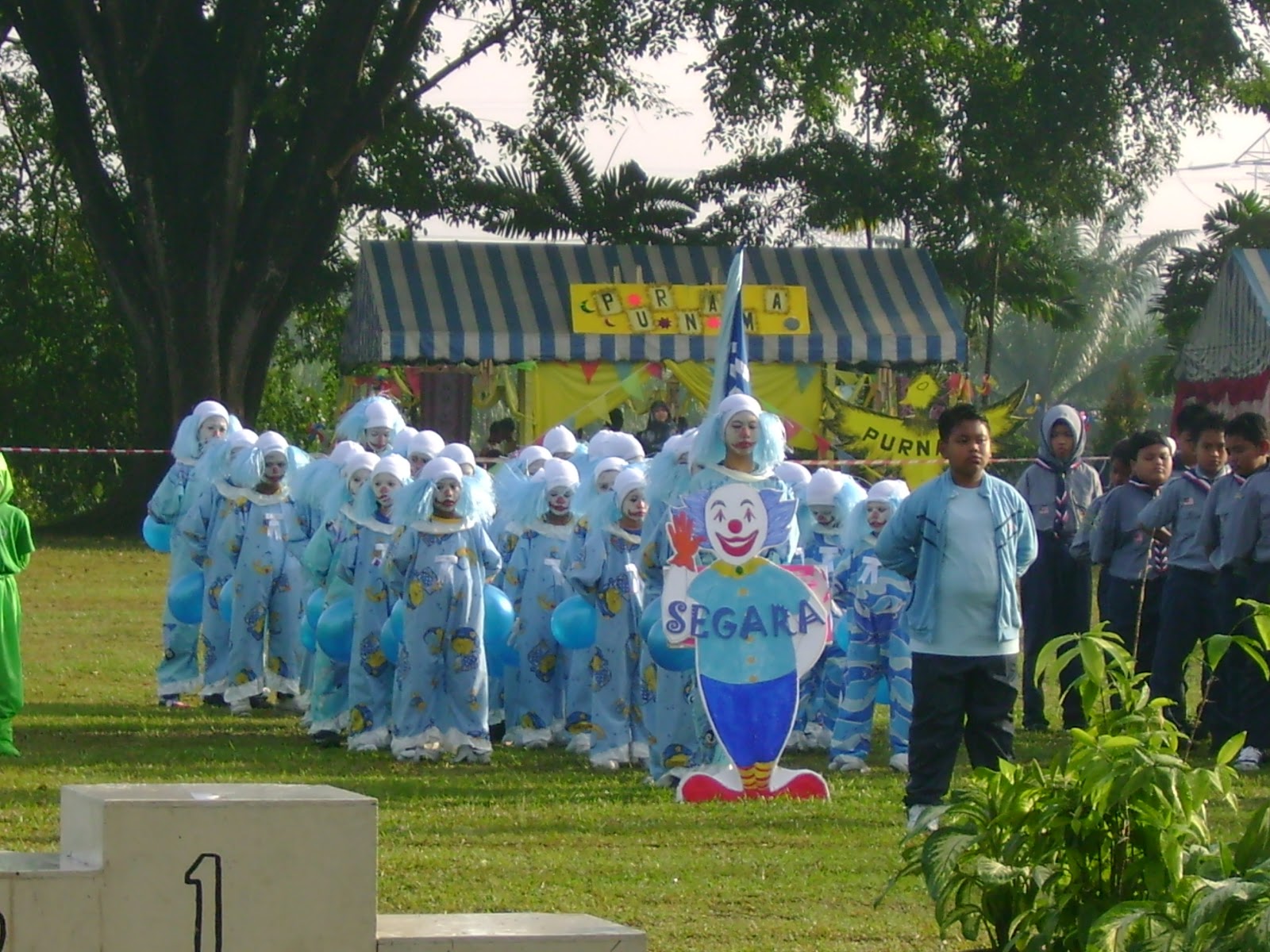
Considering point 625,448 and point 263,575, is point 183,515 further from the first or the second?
point 625,448

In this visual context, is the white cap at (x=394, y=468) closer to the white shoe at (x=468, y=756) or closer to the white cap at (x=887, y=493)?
the white shoe at (x=468, y=756)

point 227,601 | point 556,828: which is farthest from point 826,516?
point 227,601

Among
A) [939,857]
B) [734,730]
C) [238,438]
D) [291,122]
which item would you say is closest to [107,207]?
[291,122]

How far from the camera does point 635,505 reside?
12.0 m

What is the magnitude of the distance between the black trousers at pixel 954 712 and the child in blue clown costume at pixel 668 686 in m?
2.06

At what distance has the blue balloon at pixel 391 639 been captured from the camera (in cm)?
1205

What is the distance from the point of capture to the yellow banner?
27.7 meters

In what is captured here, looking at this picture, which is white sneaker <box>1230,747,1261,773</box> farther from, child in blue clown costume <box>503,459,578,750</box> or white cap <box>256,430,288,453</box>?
white cap <box>256,430,288,453</box>

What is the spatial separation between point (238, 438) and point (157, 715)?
187 cm

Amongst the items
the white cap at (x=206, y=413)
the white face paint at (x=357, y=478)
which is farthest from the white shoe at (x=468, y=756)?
the white cap at (x=206, y=413)

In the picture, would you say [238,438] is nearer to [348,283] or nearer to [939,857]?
[939,857]

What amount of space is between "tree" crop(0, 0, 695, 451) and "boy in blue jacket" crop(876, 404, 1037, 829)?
1857 centimetres

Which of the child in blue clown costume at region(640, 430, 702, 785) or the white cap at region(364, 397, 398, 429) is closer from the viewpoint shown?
the child in blue clown costume at region(640, 430, 702, 785)

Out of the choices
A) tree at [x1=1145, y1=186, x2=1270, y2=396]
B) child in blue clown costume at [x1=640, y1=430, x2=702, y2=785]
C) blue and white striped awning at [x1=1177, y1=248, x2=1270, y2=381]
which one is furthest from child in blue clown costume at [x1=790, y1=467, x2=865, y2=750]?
tree at [x1=1145, y1=186, x2=1270, y2=396]
